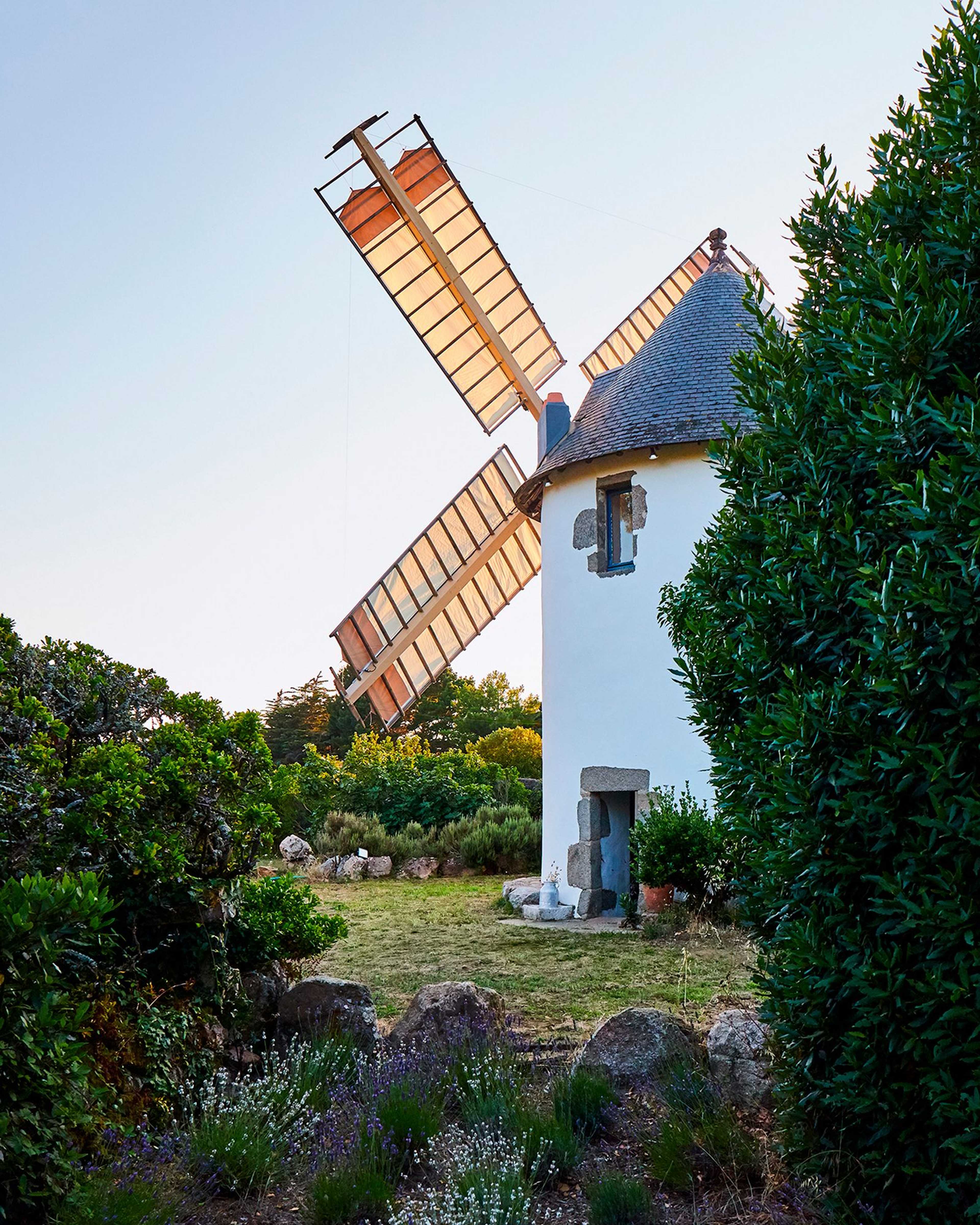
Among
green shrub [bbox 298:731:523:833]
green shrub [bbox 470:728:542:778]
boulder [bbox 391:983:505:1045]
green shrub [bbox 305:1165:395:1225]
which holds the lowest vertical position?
green shrub [bbox 305:1165:395:1225]

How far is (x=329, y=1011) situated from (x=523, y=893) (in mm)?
7662

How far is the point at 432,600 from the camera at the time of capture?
57.5ft

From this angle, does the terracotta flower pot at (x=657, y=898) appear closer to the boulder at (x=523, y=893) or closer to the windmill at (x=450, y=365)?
Result: the boulder at (x=523, y=893)

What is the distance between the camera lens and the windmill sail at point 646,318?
1728 centimetres

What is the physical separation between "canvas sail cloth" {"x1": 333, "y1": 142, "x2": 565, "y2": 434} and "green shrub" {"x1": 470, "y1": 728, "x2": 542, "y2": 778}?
37.9 ft

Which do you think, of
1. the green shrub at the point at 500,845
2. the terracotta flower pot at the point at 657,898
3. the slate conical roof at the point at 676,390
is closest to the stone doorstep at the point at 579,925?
the terracotta flower pot at the point at 657,898

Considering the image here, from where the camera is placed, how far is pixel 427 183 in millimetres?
16516

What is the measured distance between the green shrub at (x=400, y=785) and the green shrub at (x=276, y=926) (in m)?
13.2

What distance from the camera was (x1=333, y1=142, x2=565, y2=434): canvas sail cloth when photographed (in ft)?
53.3

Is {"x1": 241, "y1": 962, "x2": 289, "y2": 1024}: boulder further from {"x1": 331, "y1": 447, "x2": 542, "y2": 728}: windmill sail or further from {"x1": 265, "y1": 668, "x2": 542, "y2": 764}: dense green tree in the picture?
{"x1": 265, "y1": 668, "x2": 542, "y2": 764}: dense green tree

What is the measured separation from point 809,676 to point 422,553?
1456 cm

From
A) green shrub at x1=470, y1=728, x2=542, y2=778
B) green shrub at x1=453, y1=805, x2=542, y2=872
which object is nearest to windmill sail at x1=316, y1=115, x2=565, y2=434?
green shrub at x1=453, y1=805, x2=542, y2=872

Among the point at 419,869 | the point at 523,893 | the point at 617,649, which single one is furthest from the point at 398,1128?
the point at 419,869

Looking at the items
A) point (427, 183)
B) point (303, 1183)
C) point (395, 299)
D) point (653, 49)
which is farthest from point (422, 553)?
point (303, 1183)
